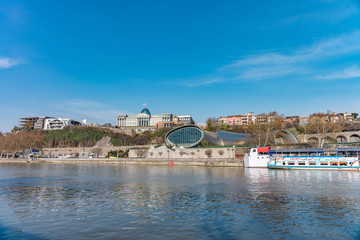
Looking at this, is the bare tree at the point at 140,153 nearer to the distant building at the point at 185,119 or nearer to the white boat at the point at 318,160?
the white boat at the point at 318,160

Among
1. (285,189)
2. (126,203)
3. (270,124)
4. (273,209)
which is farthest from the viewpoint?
(270,124)

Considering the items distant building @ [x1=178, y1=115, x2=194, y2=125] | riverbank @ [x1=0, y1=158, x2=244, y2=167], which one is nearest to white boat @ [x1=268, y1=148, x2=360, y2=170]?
riverbank @ [x1=0, y1=158, x2=244, y2=167]

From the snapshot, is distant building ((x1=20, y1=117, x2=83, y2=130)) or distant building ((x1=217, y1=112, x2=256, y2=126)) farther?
distant building ((x1=20, y1=117, x2=83, y2=130))

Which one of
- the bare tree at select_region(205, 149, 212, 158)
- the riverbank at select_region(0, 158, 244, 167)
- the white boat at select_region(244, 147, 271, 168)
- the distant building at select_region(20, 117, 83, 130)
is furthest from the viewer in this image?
the distant building at select_region(20, 117, 83, 130)

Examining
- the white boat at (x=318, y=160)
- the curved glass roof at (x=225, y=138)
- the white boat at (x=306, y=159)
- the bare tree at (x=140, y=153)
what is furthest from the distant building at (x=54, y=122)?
the white boat at (x=318, y=160)

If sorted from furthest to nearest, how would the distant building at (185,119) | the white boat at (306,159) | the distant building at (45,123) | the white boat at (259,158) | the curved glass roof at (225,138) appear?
the distant building at (185,119)
the distant building at (45,123)
the curved glass roof at (225,138)
the white boat at (259,158)
the white boat at (306,159)

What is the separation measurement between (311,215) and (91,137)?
118 metres

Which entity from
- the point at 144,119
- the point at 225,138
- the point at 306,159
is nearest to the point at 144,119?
the point at 144,119

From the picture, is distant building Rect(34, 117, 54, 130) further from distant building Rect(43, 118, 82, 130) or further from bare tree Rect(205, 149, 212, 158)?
bare tree Rect(205, 149, 212, 158)

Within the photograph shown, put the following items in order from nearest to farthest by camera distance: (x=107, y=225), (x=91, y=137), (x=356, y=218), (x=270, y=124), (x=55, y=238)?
(x=55, y=238) < (x=107, y=225) < (x=356, y=218) < (x=270, y=124) < (x=91, y=137)

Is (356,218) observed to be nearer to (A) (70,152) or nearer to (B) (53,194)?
(B) (53,194)

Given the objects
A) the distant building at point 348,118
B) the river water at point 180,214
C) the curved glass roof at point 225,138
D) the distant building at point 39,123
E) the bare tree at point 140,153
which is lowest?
the river water at point 180,214

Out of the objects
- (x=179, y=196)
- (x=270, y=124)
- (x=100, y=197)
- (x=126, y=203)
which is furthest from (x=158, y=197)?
(x=270, y=124)

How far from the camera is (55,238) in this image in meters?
10.8
